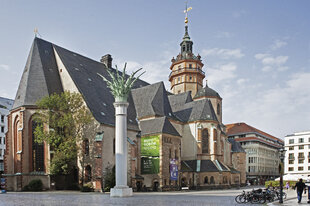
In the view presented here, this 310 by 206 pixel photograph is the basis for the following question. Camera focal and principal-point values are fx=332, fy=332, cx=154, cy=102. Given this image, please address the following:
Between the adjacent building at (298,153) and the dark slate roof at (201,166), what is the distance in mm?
36749

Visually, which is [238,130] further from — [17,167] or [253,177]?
[17,167]

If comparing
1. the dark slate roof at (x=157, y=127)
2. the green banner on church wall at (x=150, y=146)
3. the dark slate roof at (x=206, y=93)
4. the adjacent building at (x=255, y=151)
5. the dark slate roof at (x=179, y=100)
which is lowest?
the adjacent building at (x=255, y=151)

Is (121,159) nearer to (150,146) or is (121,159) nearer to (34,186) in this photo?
(34,186)

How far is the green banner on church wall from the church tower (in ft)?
94.0

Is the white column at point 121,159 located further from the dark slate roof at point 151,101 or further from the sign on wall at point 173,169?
the dark slate roof at point 151,101

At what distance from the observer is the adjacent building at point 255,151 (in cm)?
9125

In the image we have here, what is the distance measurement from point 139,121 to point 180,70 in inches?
1048

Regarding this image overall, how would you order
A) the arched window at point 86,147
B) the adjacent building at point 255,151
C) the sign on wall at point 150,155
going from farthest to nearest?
1. the adjacent building at point 255,151
2. the sign on wall at point 150,155
3. the arched window at point 86,147

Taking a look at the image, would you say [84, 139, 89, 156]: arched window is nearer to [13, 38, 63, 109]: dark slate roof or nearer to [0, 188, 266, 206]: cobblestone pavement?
[13, 38, 63, 109]: dark slate roof

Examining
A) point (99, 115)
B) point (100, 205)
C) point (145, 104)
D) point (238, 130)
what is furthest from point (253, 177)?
point (100, 205)

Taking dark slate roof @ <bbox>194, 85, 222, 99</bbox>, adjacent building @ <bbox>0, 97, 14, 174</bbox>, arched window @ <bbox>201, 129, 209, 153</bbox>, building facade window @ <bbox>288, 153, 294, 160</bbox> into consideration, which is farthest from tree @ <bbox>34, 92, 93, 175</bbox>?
building facade window @ <bbox>288, 153, 294, 160</bbox>

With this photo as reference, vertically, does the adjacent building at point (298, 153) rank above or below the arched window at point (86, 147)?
below

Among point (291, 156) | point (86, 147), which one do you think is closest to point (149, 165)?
point (86, 147)

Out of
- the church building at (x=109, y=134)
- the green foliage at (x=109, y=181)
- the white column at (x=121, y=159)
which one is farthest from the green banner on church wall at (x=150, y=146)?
the white column at (x=121, y=159)
